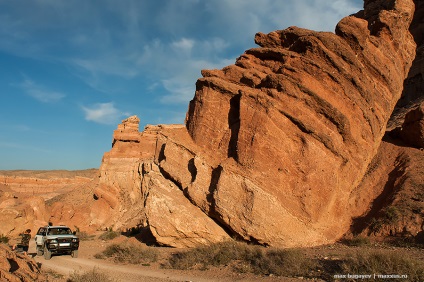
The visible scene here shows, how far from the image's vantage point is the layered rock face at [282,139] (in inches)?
557

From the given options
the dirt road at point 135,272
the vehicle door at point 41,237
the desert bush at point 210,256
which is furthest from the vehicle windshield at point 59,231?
the desert bush at point 210,256

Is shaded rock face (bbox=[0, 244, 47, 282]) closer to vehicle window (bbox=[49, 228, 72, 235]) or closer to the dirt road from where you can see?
the dirt road

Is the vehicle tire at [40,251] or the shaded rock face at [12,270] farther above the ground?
the shaded rock face at [12,270]

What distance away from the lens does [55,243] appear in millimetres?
16016

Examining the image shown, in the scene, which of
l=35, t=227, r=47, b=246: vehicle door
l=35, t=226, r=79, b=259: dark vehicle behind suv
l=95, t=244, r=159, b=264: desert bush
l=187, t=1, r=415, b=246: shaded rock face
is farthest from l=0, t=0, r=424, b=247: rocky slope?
l=35, t=227, r=47, b=246: vehicle door

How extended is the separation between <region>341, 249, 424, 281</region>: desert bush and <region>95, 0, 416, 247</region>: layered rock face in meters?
4.43

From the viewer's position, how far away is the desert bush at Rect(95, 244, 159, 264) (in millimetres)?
13961

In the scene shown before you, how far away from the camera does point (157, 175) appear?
643 inches

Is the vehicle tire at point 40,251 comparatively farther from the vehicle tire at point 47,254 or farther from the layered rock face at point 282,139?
the layered rock face at point 282,139

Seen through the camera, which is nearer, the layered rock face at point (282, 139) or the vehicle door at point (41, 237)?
the layered rock face at point (282, 139)

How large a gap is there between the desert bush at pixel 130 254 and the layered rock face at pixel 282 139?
3.15 feet

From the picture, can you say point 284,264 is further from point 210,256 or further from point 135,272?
point 135,272

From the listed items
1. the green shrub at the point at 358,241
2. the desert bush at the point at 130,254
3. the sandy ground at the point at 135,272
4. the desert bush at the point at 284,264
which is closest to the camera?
the desert bush at the point at 284,264

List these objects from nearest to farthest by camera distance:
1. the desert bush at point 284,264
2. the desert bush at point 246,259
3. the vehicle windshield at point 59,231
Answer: the desert bush at point 284,264 < the desert bush at point 246,259 < the vehicle windshield at point 59,231
